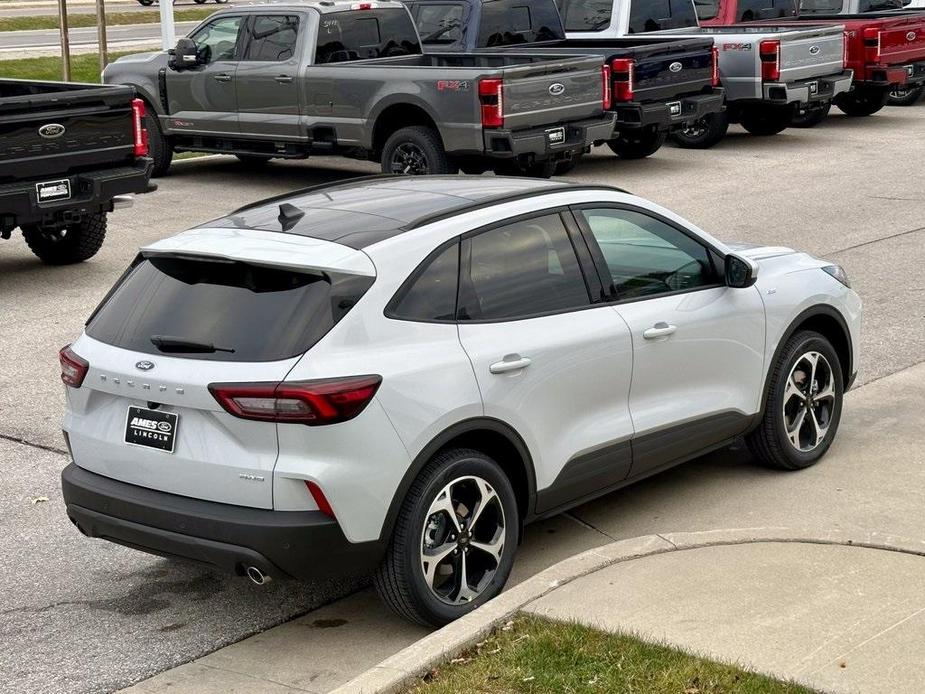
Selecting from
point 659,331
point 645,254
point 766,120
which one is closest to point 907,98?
point 766,120

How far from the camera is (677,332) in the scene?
645 cm

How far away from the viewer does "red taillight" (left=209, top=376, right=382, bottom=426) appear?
16.5 ft

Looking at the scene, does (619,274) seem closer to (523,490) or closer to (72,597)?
(523,490)

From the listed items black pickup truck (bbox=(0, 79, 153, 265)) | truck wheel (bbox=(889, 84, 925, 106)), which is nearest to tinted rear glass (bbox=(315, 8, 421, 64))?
black pickup truck (bbox=(0, 79, 153, 265))

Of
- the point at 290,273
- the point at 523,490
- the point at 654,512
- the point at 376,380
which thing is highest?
the point at 290,273

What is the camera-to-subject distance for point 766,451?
713 cm

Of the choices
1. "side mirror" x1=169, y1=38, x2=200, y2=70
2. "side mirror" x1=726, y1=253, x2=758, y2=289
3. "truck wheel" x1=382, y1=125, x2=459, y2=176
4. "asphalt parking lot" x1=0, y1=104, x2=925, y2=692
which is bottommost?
"asphalt parking lot" x1=0, y1=104, x2=925, y2=692

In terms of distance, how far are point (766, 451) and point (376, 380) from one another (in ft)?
8.78

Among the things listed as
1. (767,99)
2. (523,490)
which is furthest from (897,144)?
(523,490)

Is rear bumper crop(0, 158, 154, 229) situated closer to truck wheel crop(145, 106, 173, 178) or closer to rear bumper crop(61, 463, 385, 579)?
truck wheel crop(145, 106, 173, 178)

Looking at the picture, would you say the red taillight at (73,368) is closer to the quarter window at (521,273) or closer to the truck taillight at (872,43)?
the quarter window at (521,273)

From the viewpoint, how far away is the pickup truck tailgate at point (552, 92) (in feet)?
48.7

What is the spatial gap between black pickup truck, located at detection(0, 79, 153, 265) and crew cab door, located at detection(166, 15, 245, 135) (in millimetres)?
4553

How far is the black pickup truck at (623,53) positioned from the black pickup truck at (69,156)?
620 cm
